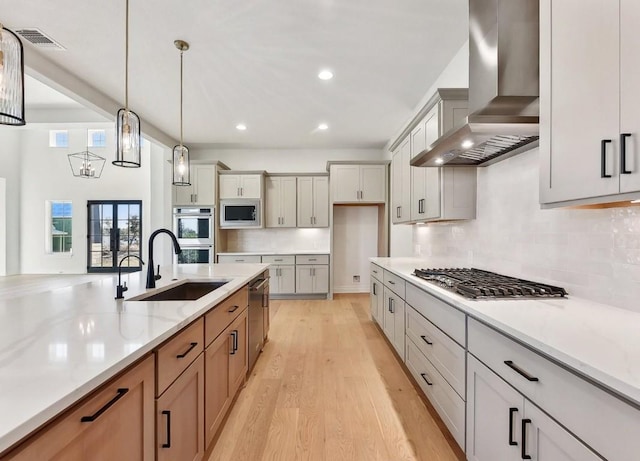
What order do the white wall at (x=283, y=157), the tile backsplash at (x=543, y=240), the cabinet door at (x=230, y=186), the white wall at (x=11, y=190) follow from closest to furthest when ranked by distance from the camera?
1. the tile backsplash at (x=543, y=240)
2. the cabinet door at (x=230, y=186)
3. the white wall at (x=283, y=157)
4. the white wall at (x=11, y=190)

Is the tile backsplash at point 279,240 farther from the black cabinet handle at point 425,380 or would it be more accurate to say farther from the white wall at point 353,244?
the black cabinet handle at point 425,380

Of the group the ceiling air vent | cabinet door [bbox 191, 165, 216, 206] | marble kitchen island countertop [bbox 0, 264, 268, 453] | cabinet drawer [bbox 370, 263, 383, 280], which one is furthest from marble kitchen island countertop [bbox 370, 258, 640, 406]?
cabinet door [bbox 191, 165, 216, 206]

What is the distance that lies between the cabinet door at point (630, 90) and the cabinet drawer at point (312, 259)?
15.7 feet

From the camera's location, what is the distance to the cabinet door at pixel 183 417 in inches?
44.9

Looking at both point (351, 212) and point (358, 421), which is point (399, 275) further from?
point (351, 212)

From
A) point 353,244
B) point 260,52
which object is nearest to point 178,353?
point 260,52

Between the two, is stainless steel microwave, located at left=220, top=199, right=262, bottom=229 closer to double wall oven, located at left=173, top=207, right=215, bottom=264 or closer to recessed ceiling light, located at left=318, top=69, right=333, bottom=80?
double wall oven, located at left=173, top=207, right=215, bottom=264

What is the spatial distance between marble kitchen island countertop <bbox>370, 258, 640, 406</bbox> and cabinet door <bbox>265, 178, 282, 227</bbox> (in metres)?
4.47

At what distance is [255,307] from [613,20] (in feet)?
9.12

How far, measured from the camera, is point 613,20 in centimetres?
102

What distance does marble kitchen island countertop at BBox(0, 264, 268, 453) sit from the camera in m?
0.64

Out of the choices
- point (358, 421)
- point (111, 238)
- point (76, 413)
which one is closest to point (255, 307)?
point (358, 421)

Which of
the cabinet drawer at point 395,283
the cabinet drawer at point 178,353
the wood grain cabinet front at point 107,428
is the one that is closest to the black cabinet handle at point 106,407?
the wood grain cabinet front at point 107,428

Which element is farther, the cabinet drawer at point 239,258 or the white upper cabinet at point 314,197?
the white upper cabinet at point 314,197
